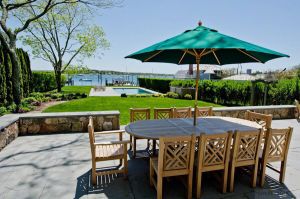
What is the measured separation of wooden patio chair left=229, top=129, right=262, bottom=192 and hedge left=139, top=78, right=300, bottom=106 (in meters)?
8.64

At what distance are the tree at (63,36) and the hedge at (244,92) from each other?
10.1 meters

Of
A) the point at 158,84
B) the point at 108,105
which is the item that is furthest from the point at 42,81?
the point at 158,84

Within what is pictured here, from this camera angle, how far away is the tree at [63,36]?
53.0 ft

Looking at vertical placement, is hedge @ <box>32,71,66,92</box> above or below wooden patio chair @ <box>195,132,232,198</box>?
A: above

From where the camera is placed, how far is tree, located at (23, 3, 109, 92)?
53.0 ft

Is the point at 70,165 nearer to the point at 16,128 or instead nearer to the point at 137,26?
the point at 16,128

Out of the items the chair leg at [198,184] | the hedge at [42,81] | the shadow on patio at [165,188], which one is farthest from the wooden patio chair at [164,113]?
the hedge at [42,81]

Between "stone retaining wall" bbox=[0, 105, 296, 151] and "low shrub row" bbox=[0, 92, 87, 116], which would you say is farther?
"low shrub row" bbox=[0, 92, 87, 116]

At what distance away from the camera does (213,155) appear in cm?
268

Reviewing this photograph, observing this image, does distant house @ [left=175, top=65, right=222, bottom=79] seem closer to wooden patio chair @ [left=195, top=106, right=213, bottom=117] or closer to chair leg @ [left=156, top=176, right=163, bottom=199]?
wooden patio chair @ [left=195, top=106, right=213, bottom=117]

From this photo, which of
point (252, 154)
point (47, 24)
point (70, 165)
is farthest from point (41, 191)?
point (47, 24)

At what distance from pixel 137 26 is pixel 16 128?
11.4 m

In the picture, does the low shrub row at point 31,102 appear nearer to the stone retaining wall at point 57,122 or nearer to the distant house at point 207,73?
the stone retaining wall at point 57,122

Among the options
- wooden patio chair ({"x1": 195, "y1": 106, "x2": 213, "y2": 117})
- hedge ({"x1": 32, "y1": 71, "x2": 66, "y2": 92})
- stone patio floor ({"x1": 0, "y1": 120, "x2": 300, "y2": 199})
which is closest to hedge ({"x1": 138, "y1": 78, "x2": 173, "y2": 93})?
hedge ({"x1": 32, "y1": 71, "x2": 66, "y2": 92})
